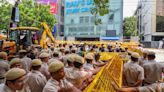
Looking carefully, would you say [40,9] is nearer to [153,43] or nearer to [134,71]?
[153,43]

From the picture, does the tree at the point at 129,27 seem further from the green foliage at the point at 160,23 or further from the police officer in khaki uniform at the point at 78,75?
the police officer in khaki uniform at the point at 78,75

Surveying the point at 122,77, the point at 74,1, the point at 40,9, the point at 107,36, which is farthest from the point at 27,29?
the point at 74,1

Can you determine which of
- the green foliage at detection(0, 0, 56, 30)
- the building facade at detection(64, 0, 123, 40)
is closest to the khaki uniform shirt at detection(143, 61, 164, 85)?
the green foliage at detection(0, 0, 56, 30)

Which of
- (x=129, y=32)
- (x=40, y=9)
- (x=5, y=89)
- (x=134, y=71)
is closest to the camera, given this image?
(x=5, y=89)

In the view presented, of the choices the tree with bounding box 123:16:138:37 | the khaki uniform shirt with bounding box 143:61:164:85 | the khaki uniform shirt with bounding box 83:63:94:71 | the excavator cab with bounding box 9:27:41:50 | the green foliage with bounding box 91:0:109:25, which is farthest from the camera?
the tree with bounding box 123:16:138:37

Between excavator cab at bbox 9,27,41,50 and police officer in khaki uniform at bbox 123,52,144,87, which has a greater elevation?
excavator cab at bbox 9,27,41,50

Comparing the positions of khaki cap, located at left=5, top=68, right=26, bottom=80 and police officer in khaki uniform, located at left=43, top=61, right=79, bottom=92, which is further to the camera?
police officer in khaki uniform, located at left=43, top=61, right=79, bottom=92

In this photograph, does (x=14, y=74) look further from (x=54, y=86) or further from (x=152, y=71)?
(x=152, y=71)

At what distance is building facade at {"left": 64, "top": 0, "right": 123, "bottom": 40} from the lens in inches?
2985

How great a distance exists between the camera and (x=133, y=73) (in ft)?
29.1

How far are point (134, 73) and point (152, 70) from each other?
0.51m

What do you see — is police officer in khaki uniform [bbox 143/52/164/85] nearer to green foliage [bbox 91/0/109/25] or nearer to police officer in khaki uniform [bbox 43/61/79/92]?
green foliage [bbox 91/0/109/25]

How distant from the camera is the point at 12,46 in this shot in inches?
871

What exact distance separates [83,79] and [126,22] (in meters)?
95.6
